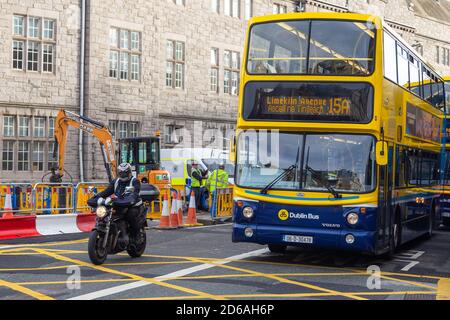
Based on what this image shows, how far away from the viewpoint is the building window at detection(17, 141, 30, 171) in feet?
93.0

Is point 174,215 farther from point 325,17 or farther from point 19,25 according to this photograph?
point 19,25

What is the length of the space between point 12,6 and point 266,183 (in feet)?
62.3

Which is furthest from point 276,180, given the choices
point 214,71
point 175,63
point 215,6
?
point 215,6

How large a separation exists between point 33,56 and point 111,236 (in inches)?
720

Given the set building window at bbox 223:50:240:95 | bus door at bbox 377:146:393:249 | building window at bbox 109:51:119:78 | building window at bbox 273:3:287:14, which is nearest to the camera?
bus door at bbox 377:146:393:249

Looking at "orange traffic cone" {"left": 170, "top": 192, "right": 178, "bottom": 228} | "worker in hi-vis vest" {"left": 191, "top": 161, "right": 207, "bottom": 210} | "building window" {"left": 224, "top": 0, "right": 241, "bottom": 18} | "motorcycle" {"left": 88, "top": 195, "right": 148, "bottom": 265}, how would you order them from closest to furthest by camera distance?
"motorcycle" {"left": 88, "top": 195, "right": 148, "bottom": 265}, "orange traffic cone" {"left": 170, "top": 192, "right": 178, "bottom": 228}, "worker in hi-vis vest" {"left": 191, "top": 161, "right": 207, "bottom": 210}, "building window" {"left": 224, "top": 0, "right": 241, "bottom": 18}

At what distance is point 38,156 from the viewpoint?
94.7 feet

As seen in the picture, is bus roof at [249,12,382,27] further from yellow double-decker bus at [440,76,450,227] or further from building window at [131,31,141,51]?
building window at [131,31,141,51]

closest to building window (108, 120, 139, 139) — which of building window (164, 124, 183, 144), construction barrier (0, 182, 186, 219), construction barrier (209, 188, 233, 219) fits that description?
building window (164, 124, 183, 144)

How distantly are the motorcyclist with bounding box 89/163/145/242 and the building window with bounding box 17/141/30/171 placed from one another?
1672 cm

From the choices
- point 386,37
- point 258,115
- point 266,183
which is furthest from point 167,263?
point 386,37
